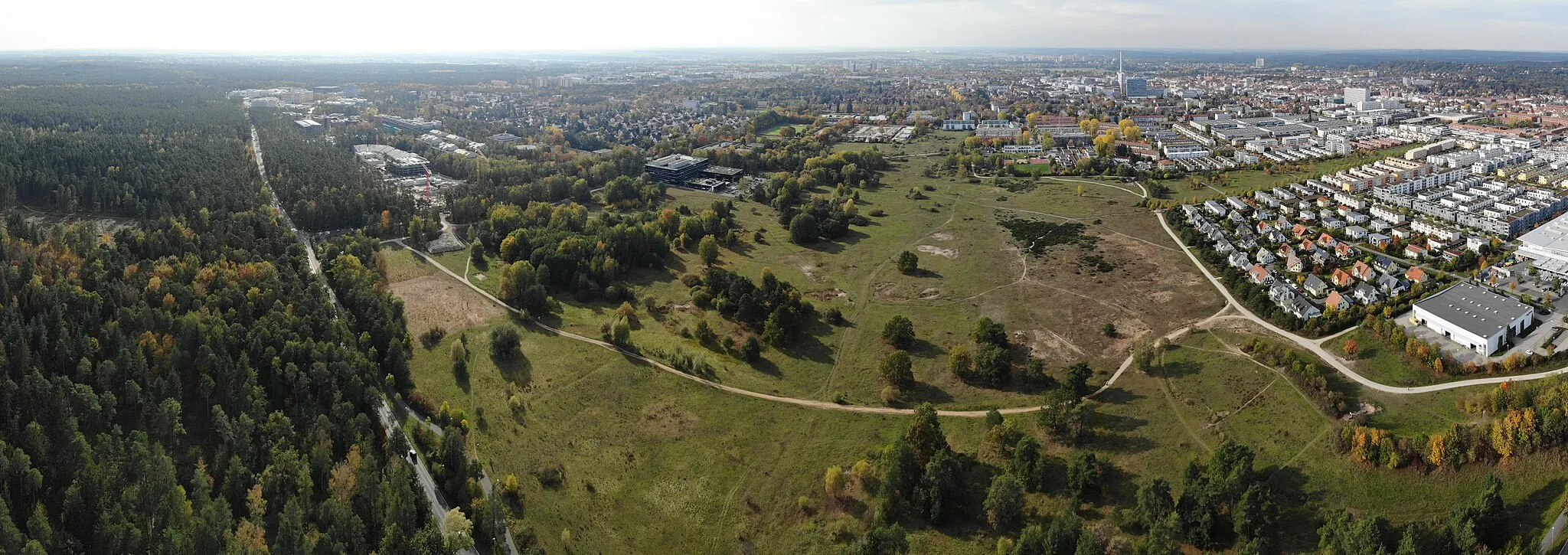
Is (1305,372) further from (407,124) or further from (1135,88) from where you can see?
(1135,88)

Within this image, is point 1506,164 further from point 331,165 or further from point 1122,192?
point 331,165

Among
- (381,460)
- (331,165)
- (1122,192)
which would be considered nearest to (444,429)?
(381,460)

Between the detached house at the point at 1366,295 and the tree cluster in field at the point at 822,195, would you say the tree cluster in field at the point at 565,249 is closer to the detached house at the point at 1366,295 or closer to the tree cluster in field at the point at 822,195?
the tree cluster in field at the point at 822,195

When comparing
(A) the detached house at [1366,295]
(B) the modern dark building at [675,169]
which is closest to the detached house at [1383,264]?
(A) the detached house at [1366,295]

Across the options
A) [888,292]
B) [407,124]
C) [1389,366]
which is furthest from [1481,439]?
[407,124]

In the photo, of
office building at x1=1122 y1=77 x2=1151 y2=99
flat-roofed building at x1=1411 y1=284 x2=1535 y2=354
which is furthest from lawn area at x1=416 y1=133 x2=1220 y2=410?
office building at x1=1122 y1=77 x2=1151 y2=99
